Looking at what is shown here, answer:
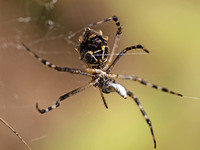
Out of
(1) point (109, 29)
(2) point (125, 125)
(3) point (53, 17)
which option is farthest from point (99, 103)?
(3) point (53, 17)

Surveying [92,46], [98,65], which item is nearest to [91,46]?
[92,46]

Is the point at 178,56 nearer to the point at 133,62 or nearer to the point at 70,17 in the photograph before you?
the point at 133,62

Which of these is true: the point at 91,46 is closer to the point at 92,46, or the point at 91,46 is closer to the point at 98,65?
the point at 92,46

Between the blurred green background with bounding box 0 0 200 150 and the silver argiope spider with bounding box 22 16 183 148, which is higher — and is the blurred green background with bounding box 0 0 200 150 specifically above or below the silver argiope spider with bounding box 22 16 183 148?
above

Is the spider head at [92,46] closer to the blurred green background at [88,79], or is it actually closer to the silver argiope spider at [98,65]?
the silver argiope spider at [98,65]

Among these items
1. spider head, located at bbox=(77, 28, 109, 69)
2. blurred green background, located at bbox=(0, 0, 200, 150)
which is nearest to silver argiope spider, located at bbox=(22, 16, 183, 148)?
spider head, located at bbox=(77, 28, 109, 69)

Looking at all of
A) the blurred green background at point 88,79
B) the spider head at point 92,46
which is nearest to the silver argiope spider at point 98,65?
the spider head at point 92,46

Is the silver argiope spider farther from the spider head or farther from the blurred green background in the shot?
the blurred green background
